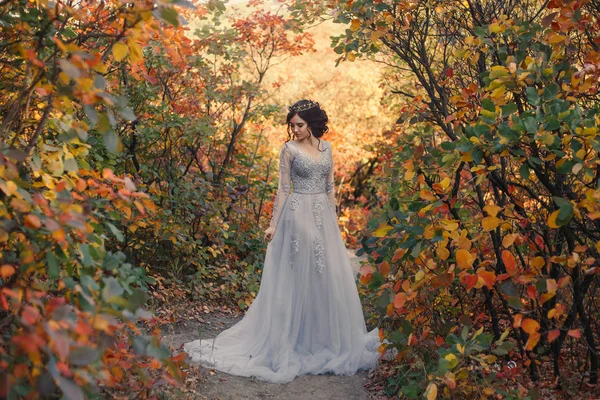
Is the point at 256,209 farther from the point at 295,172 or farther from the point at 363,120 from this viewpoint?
the point at 363,120

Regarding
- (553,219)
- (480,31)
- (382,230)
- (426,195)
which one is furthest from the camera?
(480,31)

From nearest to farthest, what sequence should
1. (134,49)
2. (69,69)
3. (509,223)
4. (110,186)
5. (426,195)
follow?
(69,69)
(134,49)
(509,223)
(426,195)
(110,186)

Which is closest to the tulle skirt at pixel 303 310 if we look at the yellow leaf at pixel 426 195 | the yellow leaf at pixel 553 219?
the yellow leaf at pixel 426 195

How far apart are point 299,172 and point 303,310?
115cm

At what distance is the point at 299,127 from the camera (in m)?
5.42

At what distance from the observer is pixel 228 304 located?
6.95 m

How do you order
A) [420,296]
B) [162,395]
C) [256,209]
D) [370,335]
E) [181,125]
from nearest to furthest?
[162,395], [420,296], [370,335], [181,125], [256,209]

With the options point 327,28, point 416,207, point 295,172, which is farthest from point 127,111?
point 327,28

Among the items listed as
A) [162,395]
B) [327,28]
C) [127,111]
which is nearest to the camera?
[127,111]

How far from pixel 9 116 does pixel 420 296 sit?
2625mm

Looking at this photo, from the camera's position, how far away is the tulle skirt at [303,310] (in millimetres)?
4984

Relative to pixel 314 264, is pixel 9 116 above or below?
above

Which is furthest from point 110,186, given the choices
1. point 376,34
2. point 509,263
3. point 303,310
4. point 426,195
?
point 509,263

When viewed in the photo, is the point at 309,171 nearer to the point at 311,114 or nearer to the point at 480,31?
the point at 311,114
